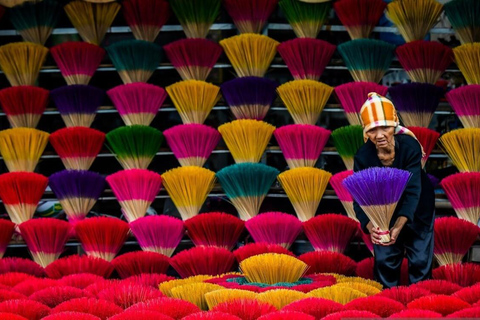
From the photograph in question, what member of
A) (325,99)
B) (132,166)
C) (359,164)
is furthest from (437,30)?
(132,166)

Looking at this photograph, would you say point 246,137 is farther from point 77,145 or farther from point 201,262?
point 77,145

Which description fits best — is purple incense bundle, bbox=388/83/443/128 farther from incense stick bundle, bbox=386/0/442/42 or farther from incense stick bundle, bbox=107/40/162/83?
incense stick bundle, bbox=107/40/162/83

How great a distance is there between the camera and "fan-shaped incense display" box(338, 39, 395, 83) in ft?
11.0

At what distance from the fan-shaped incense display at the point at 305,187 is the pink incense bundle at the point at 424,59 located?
0.62 m

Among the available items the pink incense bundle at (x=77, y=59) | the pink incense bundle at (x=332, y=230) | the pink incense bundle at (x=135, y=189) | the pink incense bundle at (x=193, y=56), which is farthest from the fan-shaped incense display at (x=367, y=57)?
the pink incense bundle at (x=77, y=59)

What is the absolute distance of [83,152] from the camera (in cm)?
330

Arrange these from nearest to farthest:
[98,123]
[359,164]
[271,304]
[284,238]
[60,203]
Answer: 1. [271,304]
2. [359,164]
3. [284,238]
4. [60,203]
5. [98,123]

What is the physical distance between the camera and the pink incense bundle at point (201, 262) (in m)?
2.86

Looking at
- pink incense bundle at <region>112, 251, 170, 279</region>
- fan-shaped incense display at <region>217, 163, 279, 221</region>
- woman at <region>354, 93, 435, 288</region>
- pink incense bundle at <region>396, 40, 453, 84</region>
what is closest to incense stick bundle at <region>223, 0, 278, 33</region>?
pink incense bundle at <region>396, 40, 453, 84</region>

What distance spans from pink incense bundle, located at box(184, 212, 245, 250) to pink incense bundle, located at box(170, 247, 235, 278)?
161mm

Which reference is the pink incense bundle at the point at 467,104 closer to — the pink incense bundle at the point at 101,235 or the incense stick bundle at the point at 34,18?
the pink incense bundle at the point at 101,235

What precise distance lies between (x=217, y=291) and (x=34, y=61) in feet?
5.91

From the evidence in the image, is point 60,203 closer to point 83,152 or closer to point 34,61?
point 83,152

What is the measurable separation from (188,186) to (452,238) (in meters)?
1.06
